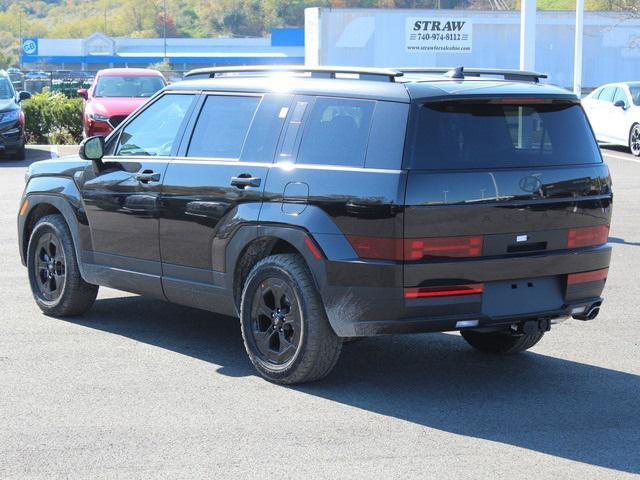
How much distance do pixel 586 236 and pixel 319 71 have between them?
1.90 meters

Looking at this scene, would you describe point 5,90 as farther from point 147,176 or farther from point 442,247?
point 442,247

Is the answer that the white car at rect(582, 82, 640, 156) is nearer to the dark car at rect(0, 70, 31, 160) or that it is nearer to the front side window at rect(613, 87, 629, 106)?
the front side window at rect(613, 87, 629, 106)

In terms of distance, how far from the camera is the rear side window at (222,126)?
732cm

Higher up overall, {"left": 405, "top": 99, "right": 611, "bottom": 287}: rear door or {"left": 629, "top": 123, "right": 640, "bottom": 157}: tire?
{"left": 405, "top": 99, "right": 611, "bottom": 287}: rear door

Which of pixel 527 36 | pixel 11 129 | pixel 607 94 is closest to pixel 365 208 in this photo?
pixel 11 129

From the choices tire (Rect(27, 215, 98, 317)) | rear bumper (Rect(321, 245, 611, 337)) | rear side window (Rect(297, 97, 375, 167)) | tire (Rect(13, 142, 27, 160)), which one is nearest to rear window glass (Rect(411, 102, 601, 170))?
rear side window (Rect(297, 97, 375, 167))

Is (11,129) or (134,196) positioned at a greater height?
(134,196)

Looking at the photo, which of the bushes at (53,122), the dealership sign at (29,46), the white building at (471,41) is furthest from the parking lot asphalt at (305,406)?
the dealership sign at (29,46)

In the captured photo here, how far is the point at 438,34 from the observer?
163 feet

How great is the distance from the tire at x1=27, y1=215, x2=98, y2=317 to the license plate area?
3453 millimetres

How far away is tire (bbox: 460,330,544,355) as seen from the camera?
7625 mm

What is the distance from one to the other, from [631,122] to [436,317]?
65.5 feet

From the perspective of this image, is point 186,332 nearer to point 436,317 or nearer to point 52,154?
point 436,317

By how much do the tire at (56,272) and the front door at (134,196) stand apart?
362 mm
